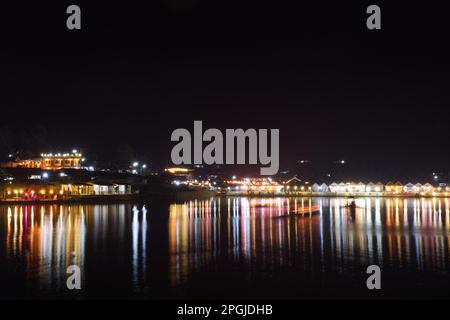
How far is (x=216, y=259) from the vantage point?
36.7 feet

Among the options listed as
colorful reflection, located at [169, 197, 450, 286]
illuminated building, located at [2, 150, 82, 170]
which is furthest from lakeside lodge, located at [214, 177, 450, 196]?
colorful reflection, located at [169, 197, 450, 286]

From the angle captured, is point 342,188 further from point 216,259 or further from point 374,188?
point 216,259

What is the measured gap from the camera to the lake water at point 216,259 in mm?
8312

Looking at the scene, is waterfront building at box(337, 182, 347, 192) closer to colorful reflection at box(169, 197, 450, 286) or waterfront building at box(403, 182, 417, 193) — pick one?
waterfront building at box(403, 182, 417, 193)

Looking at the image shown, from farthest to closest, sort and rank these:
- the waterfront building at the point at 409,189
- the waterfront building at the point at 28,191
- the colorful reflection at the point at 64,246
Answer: the waterfront building at the point at 409,189
the waterfront building at the point at 28,191
the colorful reflection at the point at 64,246

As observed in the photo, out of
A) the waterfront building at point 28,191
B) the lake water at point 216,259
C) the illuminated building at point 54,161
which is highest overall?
the illuminated building at point 54,161

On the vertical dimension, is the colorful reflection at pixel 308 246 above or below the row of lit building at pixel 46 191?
below

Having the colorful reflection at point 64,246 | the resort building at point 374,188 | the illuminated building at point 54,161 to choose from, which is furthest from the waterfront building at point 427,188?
the colorful reflection at point 64,246

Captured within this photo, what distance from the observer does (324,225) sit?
19172mm

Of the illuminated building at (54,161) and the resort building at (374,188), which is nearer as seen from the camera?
the illuminated building at (54,161)

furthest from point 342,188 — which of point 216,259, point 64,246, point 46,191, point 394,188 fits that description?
point 64,246

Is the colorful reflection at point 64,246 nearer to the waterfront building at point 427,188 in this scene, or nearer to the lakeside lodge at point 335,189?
the lakeside lodge at point 335,189

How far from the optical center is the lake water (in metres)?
8.31
